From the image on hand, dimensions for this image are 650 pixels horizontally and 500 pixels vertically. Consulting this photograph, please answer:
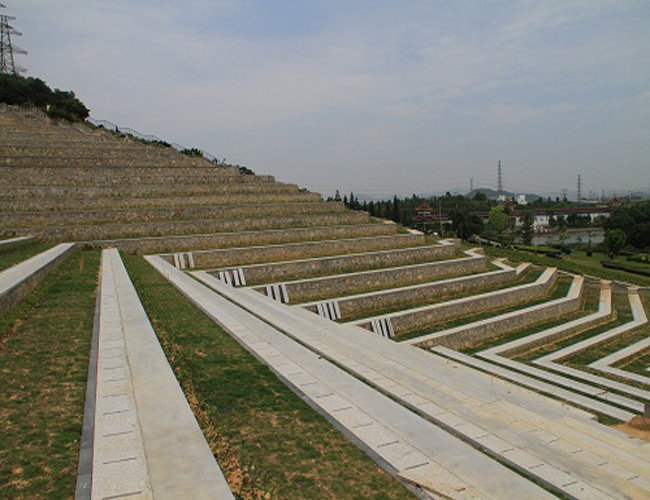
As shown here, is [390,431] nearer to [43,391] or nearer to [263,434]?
[263,434]

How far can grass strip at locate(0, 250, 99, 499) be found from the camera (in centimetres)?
318

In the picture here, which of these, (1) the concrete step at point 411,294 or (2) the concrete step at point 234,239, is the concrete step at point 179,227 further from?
(1) the concrete step at point 411,294

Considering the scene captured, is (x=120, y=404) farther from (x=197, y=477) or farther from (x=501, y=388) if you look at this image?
(x=501, y=388)

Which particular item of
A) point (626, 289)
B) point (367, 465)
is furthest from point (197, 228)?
point (626, 289)

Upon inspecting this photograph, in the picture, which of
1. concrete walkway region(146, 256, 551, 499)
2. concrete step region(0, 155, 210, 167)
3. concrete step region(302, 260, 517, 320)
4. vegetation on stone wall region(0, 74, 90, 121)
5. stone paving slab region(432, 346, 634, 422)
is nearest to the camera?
concrete walkway region(146, 256, 551, 499)

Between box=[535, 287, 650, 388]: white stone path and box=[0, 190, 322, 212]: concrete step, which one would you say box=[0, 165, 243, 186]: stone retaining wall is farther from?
box=[535, 287, 650, 388]: white stone path

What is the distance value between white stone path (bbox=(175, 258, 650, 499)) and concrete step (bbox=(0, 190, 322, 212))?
633 inches

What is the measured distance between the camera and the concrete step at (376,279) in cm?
1523

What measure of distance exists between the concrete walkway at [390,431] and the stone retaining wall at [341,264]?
347 inches

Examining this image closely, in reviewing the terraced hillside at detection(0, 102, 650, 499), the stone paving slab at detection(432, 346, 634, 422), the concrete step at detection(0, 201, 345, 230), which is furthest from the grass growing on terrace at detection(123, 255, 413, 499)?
the concrete step at detection(0, 201, 345, 230)

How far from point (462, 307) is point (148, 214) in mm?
14355

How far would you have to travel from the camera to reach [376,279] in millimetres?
17141

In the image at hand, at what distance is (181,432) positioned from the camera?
381cm

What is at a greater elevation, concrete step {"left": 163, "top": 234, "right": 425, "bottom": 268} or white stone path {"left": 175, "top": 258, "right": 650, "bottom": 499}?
concrete step {"left": 163, "top": 234, "right": 425, "bottom": 268}
